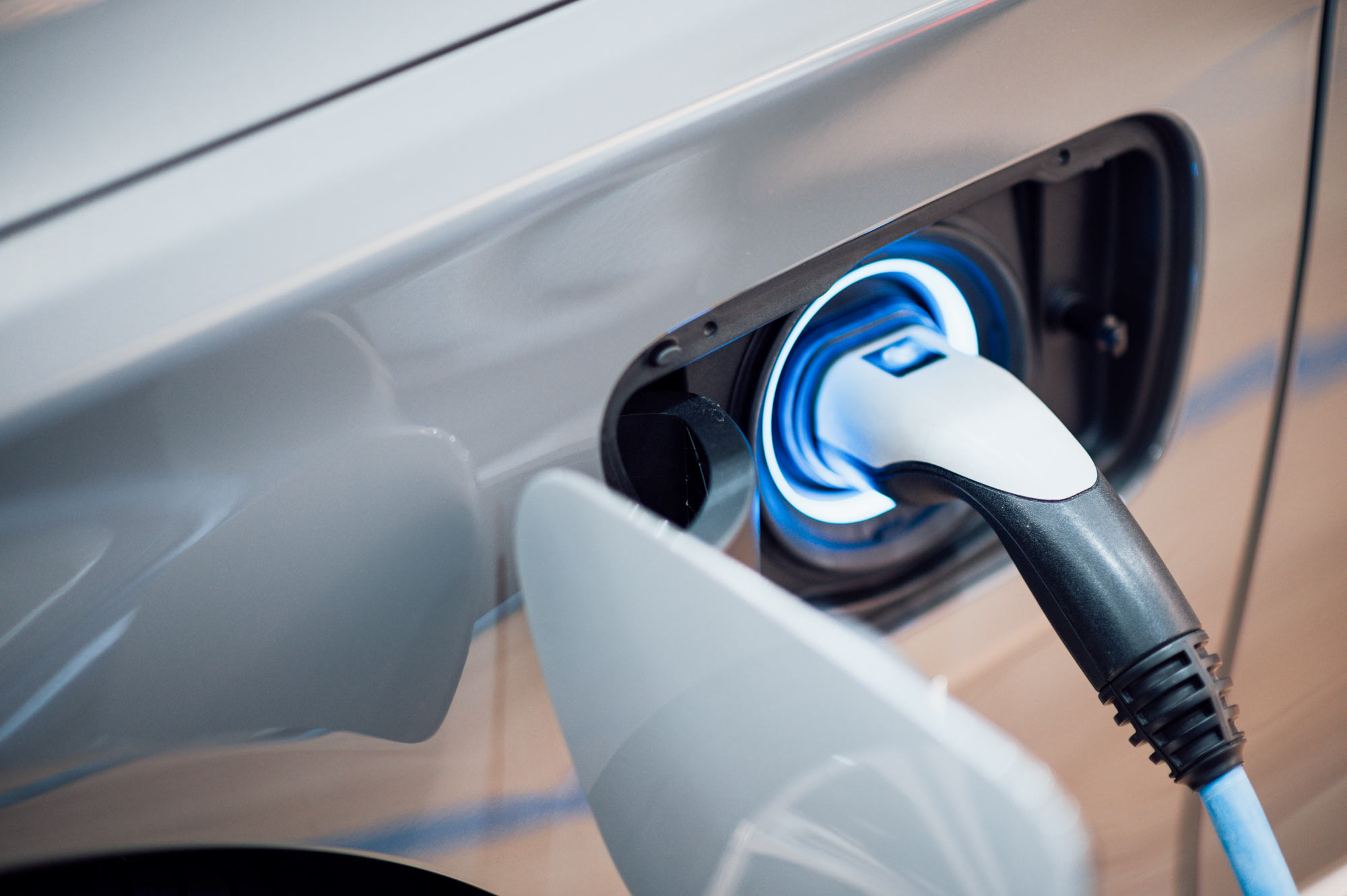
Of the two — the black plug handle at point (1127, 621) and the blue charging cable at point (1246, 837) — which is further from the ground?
the black plug handle at point (1127, 621)

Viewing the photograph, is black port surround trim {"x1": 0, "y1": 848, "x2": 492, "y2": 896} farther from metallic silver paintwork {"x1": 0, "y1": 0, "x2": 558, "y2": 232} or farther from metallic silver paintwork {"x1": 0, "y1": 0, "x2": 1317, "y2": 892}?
metallic silver paintwork {"x1": 0, "y1": 0, "x2": 558, "y2": 232}

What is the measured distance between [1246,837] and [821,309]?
33cm

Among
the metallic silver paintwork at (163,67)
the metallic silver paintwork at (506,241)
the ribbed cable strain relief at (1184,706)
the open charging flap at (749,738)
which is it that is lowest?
the ribbed cable strain relief at (1184,706)

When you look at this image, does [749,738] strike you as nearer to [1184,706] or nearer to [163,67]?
[1184,706]

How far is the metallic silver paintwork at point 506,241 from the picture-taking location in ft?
1.31

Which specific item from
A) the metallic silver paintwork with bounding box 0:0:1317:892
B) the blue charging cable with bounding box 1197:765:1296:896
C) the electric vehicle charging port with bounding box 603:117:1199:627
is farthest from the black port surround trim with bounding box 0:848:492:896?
the blue charging cable with bounding box 1197:765:1296:896

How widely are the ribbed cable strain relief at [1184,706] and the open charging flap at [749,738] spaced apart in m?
0.14

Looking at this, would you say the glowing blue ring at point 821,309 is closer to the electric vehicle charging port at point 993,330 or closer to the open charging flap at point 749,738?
the electric vehicle charging port at point 993,330

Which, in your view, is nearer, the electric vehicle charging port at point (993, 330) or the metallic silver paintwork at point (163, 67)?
the metallic silver paintwork at point (163, 67)

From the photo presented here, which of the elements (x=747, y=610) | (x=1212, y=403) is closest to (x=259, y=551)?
(x=747, y=610)

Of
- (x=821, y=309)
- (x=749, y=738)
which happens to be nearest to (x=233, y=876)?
(x=749, y=738)

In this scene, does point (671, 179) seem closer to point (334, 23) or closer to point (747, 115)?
point (747, 115)

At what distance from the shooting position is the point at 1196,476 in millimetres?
684

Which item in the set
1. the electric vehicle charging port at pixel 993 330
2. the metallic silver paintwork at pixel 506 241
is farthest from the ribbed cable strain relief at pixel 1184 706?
the metallic silver paintwork at pixel 506 241
